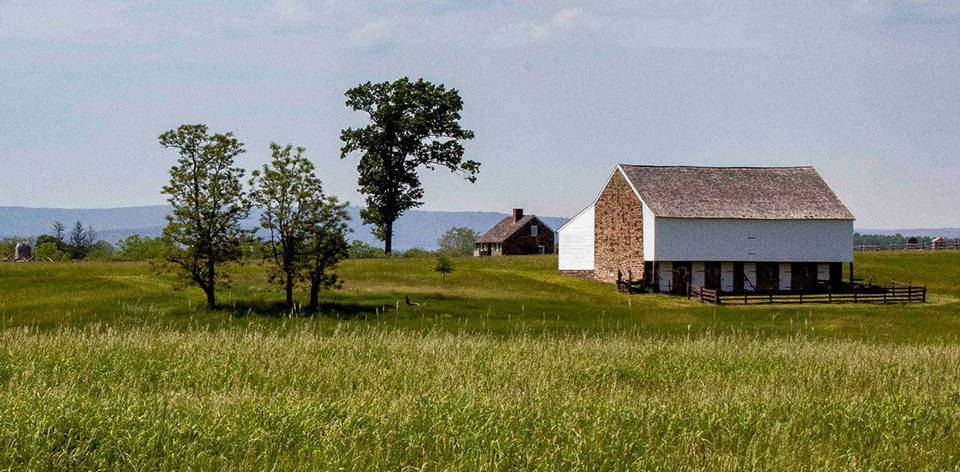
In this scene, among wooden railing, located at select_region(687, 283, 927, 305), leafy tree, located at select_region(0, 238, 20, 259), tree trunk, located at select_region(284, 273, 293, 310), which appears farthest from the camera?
leafy tree, located at select_region(0, 238, 20, 259)

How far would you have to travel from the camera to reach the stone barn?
185 feet

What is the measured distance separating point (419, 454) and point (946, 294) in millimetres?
57300

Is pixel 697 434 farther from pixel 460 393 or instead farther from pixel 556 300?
pixel 556 300

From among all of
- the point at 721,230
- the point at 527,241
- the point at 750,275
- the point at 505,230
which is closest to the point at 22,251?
the point at 721,230

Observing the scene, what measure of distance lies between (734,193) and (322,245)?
3272 cm

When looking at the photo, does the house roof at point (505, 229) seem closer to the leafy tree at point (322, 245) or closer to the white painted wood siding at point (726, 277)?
the white painted wood siding at point (726, 277)

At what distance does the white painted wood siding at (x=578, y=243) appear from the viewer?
213 ft

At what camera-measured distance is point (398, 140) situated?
7238 centimetres

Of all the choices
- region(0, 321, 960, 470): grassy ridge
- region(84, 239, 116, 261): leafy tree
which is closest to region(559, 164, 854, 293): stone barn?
region(0, 321, 960, 470): grassy ridge

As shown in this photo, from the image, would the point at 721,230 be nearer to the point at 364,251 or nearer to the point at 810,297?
the point at 810,297

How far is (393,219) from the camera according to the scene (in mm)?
75312

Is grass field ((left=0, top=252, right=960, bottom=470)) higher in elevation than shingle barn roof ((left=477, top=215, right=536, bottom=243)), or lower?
lower

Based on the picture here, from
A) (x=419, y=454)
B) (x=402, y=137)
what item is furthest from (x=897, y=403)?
(x=402, y=137)

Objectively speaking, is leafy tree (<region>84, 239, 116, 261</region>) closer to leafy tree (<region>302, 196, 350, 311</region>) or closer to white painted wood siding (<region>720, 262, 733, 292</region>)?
leafy tree (<region>302, 196, 350, 311</region>)
